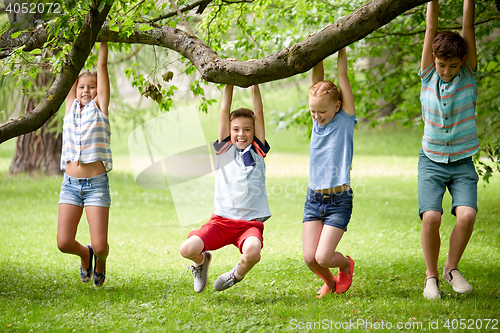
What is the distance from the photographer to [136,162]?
17.8 metres

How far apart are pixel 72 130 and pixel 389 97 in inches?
237

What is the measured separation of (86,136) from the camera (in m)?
4.29

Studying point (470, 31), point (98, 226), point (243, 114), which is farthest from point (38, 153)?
point (470, 31)

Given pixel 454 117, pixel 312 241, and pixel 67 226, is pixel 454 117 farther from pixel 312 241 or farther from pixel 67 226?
pixel 67 226

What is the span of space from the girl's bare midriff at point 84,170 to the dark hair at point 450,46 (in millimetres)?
2948

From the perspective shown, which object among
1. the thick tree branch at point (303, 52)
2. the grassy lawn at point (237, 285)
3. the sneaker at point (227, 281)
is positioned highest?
the thick tree branch at point (303, 52)

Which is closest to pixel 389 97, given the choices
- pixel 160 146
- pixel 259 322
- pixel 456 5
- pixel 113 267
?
pixel 456 5

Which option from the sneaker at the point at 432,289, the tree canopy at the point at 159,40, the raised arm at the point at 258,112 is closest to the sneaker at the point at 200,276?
the raised arm at the point at 258,112

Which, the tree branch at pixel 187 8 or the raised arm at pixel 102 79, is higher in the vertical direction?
the tree branch at pixel 187 8

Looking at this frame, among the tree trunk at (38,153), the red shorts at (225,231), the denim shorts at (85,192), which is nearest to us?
the red shorts at (225,231)

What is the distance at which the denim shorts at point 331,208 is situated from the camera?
12.5 feet

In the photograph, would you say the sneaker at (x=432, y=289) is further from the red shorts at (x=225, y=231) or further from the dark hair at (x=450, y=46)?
the dark hair at (x=450, y=46)

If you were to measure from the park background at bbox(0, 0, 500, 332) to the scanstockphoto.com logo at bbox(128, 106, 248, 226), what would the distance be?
538 millimetres

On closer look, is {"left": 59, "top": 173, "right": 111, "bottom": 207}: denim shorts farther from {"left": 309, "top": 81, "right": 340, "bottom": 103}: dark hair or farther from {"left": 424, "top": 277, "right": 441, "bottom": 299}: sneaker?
{"left": 424, "top": 277, "right": 441, "bottom": 299}: sneaker
